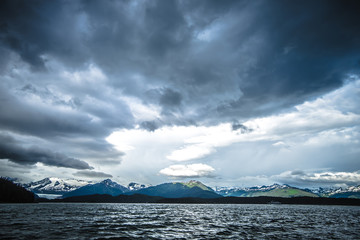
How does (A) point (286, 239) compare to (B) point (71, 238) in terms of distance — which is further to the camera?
(A) point (286, 239)

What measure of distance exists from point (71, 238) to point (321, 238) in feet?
141

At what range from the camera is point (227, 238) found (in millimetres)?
35188

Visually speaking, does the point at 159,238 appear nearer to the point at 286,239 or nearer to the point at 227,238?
the point at 227,238

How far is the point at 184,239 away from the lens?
112ft

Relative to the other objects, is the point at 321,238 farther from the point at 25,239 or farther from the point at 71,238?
the point at 25,239

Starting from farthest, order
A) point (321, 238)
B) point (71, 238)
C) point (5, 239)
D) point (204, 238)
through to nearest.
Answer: point (321, 238) < point (204, 238) < point (71, 238) < point (5, 239)

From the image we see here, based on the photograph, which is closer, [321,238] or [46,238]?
[46,238]

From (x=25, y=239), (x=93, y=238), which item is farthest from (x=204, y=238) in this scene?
(x=25, y=239)

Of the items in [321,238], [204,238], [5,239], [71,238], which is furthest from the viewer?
[321,238]

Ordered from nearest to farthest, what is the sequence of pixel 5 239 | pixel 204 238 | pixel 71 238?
A: pixel 5 239 < pixel 71 238 < pixel 204 238

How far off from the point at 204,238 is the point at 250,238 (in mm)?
7922

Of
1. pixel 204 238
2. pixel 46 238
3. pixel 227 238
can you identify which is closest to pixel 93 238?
pixel 46 238

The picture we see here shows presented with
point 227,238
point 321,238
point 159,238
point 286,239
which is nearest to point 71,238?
point 159,238

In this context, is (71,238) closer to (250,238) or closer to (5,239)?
(5,239)
